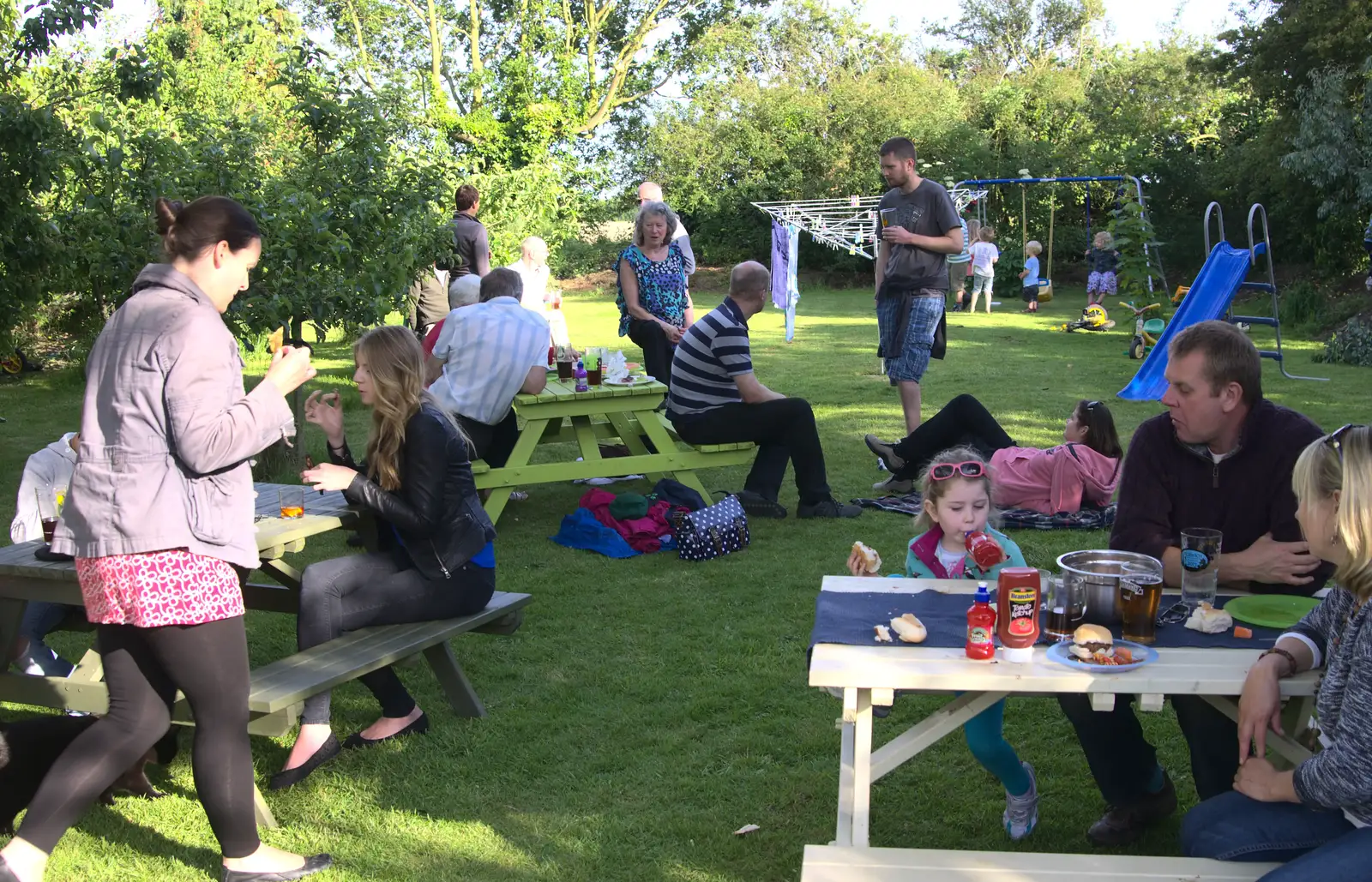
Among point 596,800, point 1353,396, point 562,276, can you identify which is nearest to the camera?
point 596,800

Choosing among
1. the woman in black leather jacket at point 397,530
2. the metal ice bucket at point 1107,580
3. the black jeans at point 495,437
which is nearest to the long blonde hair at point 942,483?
the metal ice bucket at point 1107,580

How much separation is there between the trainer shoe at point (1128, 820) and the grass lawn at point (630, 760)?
0.06 m

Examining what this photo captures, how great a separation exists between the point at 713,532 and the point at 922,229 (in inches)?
110

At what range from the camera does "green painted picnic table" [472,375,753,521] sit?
6.13m

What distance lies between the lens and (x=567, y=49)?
3109 cm

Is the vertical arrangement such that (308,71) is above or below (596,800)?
above

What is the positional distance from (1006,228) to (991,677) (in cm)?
2396

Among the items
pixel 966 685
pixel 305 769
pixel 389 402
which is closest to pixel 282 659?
pixel 305 769

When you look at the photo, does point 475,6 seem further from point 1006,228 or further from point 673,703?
point 673,703

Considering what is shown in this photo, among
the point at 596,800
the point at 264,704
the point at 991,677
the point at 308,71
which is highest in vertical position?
the point at 308,71

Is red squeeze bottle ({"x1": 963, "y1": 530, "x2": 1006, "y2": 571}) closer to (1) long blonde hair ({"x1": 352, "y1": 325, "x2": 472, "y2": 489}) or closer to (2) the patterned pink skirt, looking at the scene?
(1) long blonde hair ({"x1": 352, "y1": 325, "x2": 472, "y2": 489})

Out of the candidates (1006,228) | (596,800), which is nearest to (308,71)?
(596,800)

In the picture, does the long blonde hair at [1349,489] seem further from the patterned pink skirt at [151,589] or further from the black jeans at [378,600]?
the black jeans at [378,600]

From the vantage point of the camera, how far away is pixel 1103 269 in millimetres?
17531
